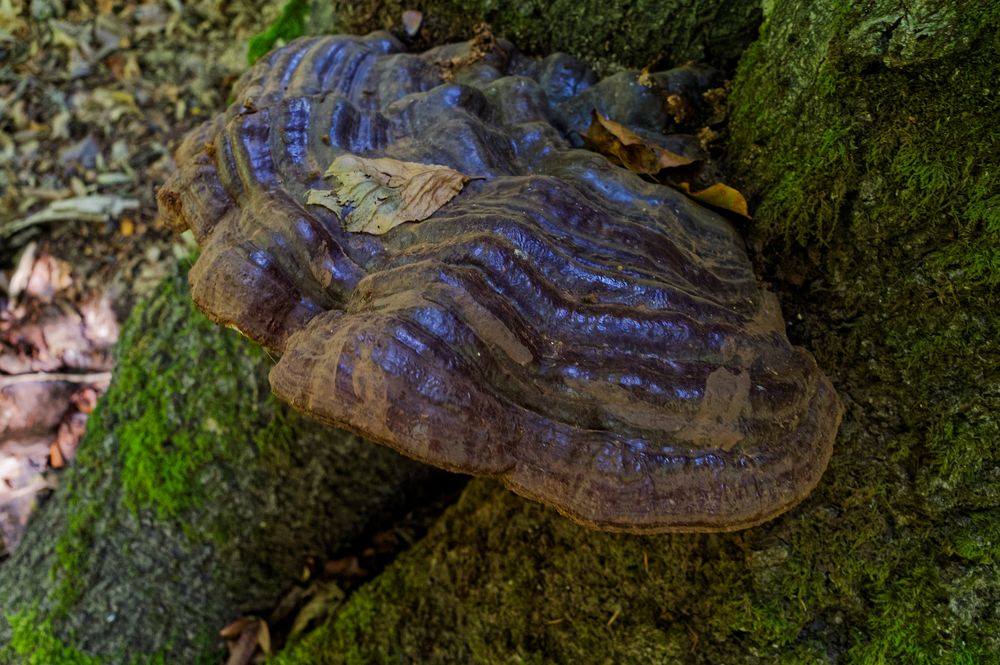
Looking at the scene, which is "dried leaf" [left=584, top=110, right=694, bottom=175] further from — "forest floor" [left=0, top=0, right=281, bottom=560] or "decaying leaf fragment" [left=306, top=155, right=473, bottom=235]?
"forest floor" [left=0, top=0, right=281, bottom=560]

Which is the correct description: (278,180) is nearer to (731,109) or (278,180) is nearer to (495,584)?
(731,109)

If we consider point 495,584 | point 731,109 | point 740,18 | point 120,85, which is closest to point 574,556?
point 495,584

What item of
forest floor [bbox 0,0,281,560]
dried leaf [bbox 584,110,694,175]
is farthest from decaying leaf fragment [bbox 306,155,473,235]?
forest floor [bbox 0,0,281,560]

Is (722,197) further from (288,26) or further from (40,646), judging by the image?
(40,646)

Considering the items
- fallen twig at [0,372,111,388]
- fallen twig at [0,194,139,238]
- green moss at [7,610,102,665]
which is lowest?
green moss at [7,610,102,665]

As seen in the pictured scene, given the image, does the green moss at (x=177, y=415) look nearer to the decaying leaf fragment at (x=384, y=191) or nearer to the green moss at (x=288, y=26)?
the green moss at (x=288, y=26)

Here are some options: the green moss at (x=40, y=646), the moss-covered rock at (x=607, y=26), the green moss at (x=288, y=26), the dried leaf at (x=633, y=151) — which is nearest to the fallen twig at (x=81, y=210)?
the green moss at (x=288, y=26)
